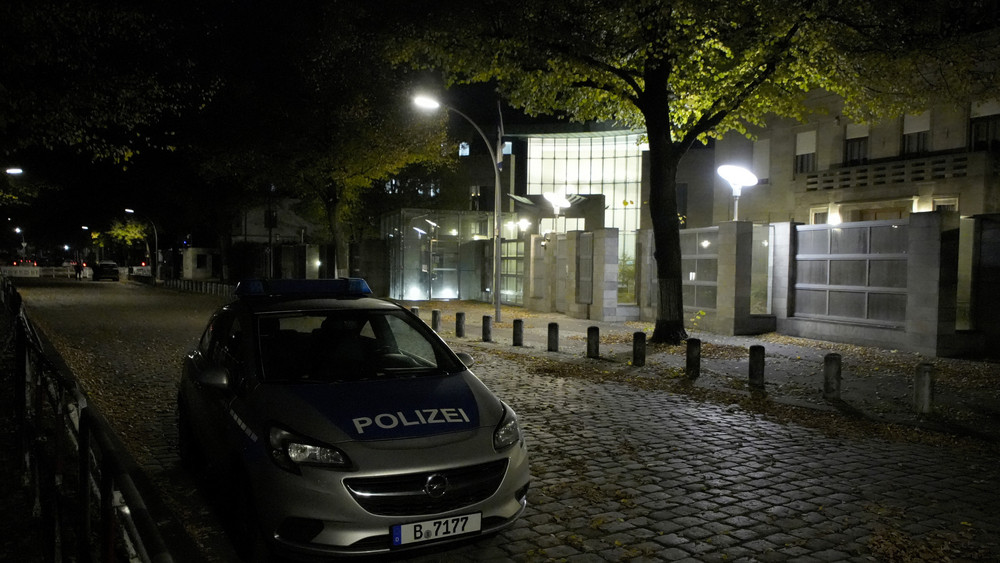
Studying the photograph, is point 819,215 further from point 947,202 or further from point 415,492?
point 415,492

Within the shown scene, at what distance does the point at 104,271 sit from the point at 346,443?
2370 inches

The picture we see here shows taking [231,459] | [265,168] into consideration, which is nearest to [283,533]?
[231,459]

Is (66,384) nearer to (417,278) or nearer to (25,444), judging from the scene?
(25,444)

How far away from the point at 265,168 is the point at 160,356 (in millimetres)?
17929

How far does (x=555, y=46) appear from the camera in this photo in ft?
51.5

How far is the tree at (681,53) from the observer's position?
14.5 meters

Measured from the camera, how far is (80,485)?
3.83m

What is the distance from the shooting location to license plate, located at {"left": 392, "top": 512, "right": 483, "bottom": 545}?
3982 mm

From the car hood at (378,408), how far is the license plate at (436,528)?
52 centimetres

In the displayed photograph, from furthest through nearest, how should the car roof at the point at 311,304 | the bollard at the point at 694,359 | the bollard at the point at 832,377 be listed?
the bollard at the point at 694,359, the bollard at the point at 832,377, the car roof at the point at 311,304

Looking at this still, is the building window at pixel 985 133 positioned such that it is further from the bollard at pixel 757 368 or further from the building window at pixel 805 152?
the bollard at pixel 757 368

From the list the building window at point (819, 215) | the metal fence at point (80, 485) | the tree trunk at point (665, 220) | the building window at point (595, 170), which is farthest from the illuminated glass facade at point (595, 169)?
the metal fence at point (80, 485)

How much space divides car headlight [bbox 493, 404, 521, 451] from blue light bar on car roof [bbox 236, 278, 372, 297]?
1.88 metres

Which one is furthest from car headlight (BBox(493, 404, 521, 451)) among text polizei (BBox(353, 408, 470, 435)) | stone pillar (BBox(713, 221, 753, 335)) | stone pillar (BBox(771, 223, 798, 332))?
stone pillar (BBox(771, 223, 798, 332))
